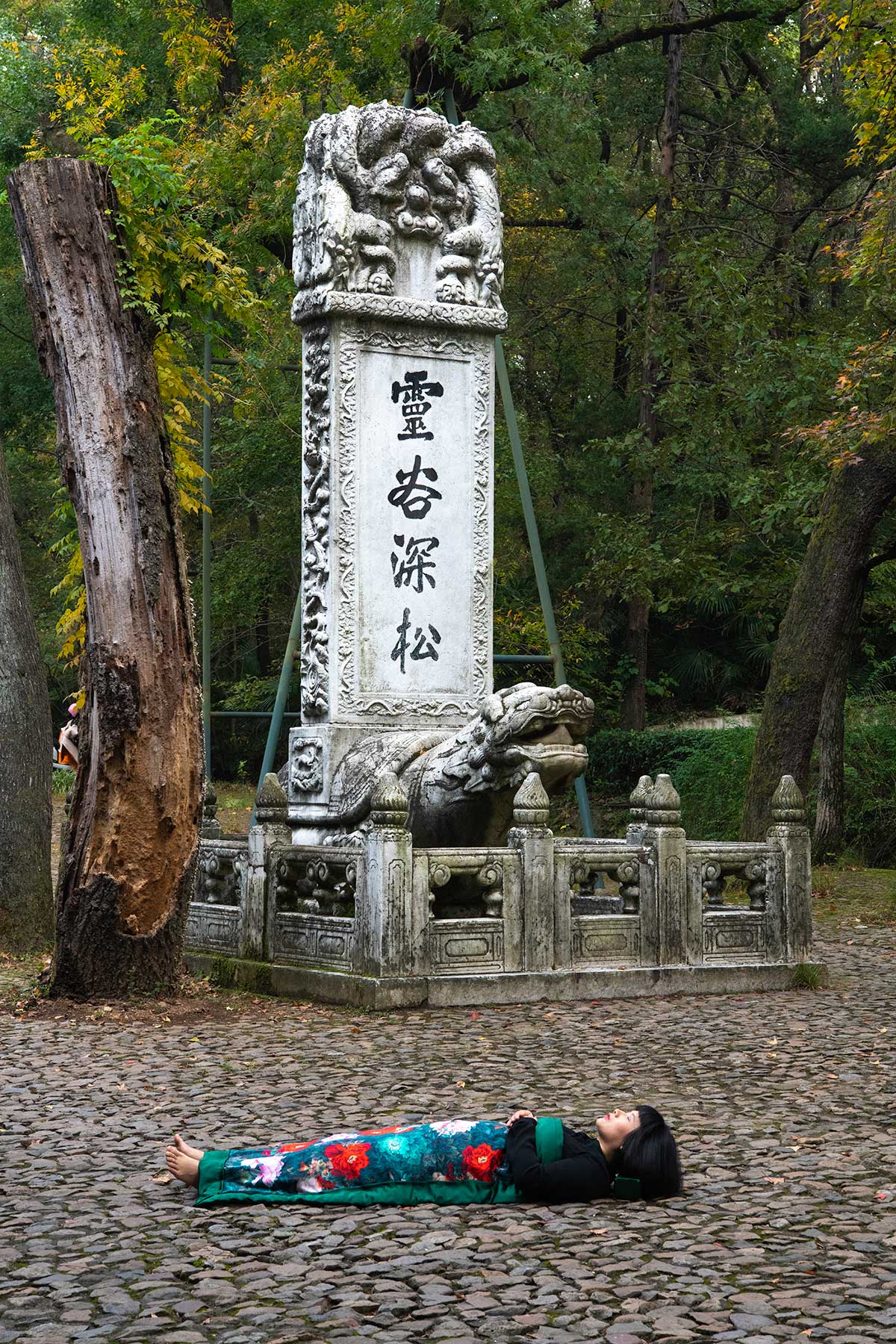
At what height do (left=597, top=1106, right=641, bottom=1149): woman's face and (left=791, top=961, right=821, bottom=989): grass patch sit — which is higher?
(left=791, top=961, right=821, bottom=989): grass patch

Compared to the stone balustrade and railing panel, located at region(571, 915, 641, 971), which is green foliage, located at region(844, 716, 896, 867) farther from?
railing panel, located at region(571, 915, 641, 971)

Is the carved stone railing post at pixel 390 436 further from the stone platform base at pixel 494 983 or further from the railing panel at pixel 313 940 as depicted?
the stone platform base at pixel 494 983

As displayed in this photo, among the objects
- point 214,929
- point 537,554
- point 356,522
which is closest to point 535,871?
point 214,929

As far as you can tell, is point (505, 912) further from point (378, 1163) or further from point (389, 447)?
point (378, 1163)

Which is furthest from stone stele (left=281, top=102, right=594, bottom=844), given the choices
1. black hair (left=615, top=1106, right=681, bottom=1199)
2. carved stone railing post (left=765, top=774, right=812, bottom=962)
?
black hair (left=615, top=1106, right=681, bottom=1199)

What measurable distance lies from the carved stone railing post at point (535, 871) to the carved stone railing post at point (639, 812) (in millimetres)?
930

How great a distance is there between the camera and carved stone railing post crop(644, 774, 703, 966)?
10.8 metres

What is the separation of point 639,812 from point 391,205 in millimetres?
5015

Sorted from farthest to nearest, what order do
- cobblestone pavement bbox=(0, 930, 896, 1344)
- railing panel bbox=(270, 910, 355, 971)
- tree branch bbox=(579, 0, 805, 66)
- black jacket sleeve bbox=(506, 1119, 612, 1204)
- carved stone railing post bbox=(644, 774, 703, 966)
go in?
tree branch bbox=(579, 0, 805, 66) < carved stone railing post bbox=(644, 774, 703, 966) < railing panel bbox=(270, 910, 355, 971) < black jacket sleeve bbox=(506, 1119, 612, 1204) < cobblestone pavement bbox=(0, 930, 896, 1344)

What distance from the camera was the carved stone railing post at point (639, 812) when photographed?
11.1 meters

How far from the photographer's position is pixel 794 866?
11273 millimetres

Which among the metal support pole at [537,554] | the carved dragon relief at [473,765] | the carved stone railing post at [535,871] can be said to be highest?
the metal support pole at [537,554]

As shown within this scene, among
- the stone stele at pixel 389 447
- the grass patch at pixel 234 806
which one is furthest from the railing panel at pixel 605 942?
the grass patch at pixel 234 806

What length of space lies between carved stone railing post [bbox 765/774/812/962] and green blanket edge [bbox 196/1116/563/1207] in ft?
19.7
